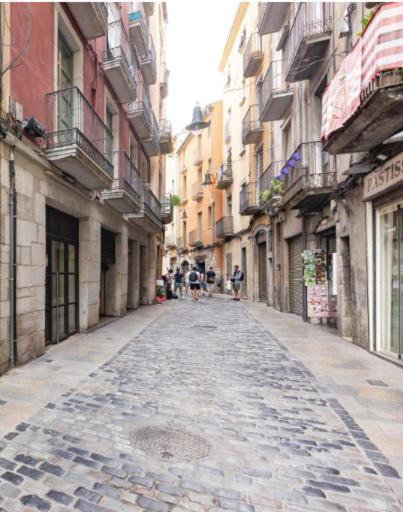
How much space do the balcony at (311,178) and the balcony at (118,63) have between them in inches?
198

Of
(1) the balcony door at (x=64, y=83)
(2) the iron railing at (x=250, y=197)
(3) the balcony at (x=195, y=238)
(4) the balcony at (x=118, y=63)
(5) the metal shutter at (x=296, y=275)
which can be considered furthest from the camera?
(3) the balcony at (x=195, y=238)

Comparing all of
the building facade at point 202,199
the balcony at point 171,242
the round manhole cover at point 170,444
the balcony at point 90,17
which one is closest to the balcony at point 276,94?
the balcony at point 90,17

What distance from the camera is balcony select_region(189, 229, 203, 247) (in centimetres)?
2896

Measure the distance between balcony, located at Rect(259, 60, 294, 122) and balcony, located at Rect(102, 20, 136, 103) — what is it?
4412mm

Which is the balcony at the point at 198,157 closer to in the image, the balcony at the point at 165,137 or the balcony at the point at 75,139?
the balcony at the point at 165,137

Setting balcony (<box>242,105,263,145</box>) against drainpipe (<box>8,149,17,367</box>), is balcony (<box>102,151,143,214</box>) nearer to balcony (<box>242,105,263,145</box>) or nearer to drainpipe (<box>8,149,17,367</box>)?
drainpipe (<box>8,149,17,367</box>)

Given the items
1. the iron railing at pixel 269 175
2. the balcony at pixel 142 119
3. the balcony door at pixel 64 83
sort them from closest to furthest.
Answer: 1. the balcony door at pixel 64 83
2. the balcony at pixel 142 119
3. the iron railing at pixel 269 175

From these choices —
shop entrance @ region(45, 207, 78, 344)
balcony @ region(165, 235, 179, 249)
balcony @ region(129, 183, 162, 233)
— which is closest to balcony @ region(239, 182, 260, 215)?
balcony @ region(129, 183, 162, 233)

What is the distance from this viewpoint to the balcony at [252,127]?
624 inches

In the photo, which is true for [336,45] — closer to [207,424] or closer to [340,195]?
[340,195]

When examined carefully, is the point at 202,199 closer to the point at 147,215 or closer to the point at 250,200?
the point at 250,200

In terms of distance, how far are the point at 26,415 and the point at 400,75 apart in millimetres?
5516

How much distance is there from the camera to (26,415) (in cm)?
360

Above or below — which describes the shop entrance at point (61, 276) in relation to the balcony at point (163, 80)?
below
